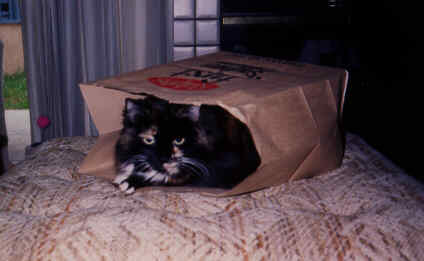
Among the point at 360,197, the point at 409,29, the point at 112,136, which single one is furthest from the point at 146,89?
the point at 409,29

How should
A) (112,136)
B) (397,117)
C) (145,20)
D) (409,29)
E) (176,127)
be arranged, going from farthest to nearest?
(145,20) < (397,117) < (409,29) < (112,136) < (176,127)

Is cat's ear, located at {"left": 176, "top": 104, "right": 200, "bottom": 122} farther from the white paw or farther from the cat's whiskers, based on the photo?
the white paw

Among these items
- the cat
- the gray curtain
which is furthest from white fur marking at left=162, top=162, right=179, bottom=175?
the gray curtain

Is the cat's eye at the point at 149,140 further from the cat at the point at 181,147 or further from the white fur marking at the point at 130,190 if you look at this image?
the white fur marking at the point at 130,190

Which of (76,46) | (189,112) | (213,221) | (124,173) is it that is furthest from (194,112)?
(76,46)

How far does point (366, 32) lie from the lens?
7.12ft

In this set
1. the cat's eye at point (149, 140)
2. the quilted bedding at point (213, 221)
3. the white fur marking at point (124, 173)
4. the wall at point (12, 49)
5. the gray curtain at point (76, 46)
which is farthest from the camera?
the wall at point (12, 49)

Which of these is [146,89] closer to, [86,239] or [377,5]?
[86,239]

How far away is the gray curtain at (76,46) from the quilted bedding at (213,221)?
4.68ft

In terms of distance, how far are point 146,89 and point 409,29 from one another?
1.43 metres

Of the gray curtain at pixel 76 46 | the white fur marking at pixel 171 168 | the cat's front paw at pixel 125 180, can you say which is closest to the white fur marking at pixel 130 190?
the cat's front paw at pixel 125 180

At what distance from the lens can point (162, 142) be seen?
1062mm

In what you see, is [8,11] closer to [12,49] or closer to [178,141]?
[12,49]

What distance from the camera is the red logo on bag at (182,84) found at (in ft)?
3.12
